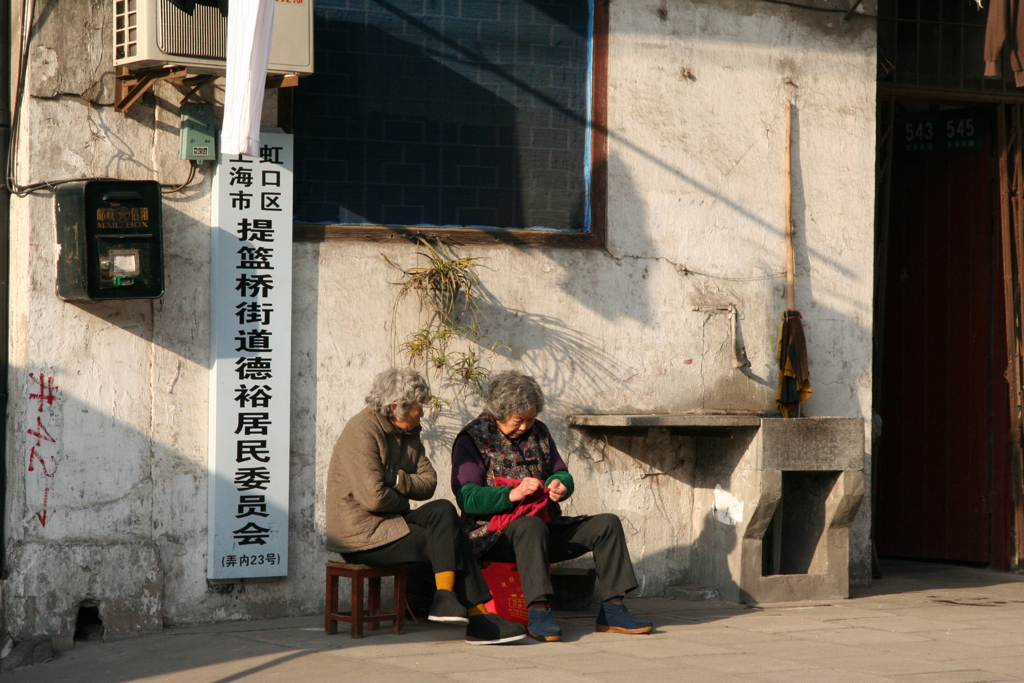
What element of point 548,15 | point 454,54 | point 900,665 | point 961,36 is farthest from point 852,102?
point 900,665

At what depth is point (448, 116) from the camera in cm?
732

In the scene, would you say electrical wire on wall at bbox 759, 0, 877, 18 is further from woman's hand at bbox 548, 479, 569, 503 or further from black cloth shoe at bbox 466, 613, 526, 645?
black cloth shoe at bbox 466, 613, 526, 645

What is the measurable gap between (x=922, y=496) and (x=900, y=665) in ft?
13.7

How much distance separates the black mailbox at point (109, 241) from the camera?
614 cm

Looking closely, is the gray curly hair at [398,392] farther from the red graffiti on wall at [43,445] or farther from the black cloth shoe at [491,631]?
the red graffiti on wall at [43,445]

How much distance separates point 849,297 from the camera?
820 cm

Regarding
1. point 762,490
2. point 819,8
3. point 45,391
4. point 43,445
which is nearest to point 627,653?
point 762,490

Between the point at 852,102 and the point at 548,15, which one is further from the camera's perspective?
the point at 852,102

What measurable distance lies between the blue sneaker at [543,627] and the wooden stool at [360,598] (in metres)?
0.69

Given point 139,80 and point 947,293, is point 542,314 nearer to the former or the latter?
point 139,80

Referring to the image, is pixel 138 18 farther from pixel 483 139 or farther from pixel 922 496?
pixel 922 496

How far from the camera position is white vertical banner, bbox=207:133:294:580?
Answer: 6.63m

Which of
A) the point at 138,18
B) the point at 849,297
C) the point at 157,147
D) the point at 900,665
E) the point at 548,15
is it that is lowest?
the point at 900,665

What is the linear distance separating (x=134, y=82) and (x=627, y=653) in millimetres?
3928
